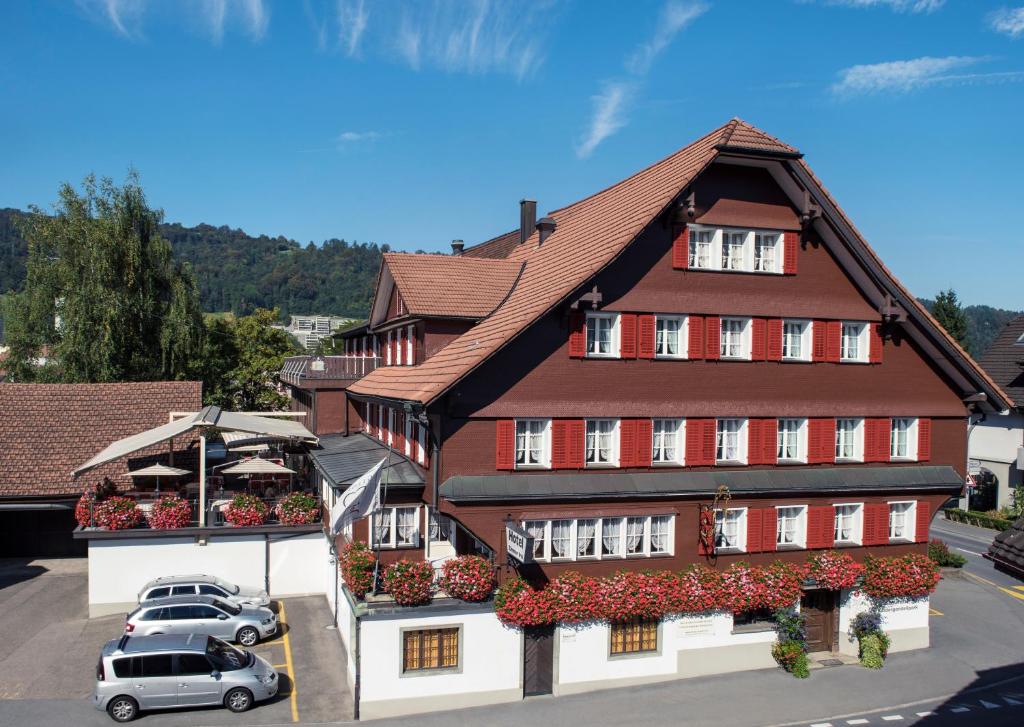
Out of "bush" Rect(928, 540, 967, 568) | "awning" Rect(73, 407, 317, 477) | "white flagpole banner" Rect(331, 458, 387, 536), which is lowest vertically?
"bush" Rect(928, 540, 967, 568)

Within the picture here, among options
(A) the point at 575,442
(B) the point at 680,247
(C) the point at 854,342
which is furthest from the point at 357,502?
(C) the point at 854,342

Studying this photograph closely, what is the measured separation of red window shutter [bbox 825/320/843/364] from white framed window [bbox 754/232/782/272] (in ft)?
7.68

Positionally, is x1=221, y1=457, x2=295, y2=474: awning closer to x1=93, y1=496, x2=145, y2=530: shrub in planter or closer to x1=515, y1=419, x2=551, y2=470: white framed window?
x1=93, y1=496, x2=145, y2=530: shrub in planter

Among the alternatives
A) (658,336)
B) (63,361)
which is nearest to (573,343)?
(658,336)

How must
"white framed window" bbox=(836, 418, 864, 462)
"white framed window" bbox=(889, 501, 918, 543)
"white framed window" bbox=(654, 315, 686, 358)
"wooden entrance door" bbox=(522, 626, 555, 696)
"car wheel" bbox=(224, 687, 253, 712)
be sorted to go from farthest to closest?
1. "white framed window" bbox=(889, 501, 918, 543)
2. "white framed window" bbox=(836, 418, 864, 462)
3. "white framed window" bbox=(654, 315, 686, 358)
4. "wooden entrance door" bbox=(522, 626, 555, 696)
5. "car wheel" bbox=(224, 687, 253, 712)

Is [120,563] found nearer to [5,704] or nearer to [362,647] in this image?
[5,704]

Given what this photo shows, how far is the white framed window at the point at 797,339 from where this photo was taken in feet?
81.4

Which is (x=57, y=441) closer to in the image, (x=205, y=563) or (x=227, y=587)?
(x=205, y=563)

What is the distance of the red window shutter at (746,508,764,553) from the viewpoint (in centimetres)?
2370

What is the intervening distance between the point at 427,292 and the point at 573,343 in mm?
7207

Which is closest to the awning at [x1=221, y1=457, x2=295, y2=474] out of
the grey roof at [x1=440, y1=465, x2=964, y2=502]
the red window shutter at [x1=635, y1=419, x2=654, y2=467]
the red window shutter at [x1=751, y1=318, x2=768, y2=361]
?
the grey roof at [x1=440, y1=465, x2=964, y2=502]

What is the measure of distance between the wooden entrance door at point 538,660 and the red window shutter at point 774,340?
9.60 m

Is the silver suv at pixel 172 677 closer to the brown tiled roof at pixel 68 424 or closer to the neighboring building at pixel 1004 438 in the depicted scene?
the brown tiled roof at pixel 68 424

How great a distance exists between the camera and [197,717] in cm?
2025
